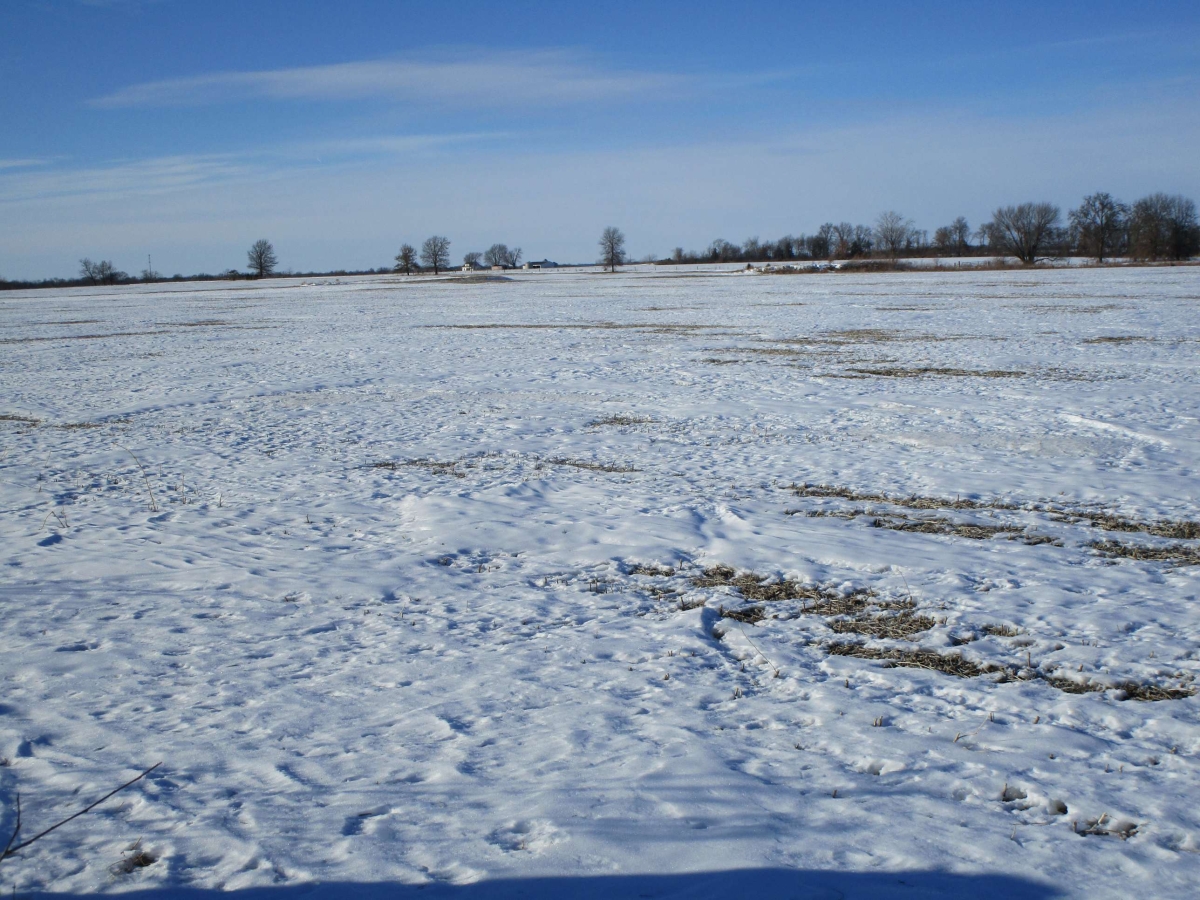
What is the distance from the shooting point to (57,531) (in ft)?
26.5

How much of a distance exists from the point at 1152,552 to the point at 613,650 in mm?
4837

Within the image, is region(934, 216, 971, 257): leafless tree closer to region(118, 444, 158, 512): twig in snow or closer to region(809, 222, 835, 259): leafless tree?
region(809, 222, 835, 259): leafless tree

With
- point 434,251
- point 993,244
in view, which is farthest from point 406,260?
point 993,244

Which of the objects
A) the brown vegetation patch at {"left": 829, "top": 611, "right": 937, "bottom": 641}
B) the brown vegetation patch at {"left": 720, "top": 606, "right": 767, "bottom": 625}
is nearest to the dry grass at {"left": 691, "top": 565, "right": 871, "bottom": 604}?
the brown vegetation patch at {"left": 720, "top": 606, "right": 767, "bottom": 625}

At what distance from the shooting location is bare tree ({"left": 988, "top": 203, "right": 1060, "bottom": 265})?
108 m

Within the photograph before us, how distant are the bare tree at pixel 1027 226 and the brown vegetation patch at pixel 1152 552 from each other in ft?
372

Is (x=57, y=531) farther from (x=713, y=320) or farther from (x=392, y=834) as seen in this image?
(x=713, y=320)

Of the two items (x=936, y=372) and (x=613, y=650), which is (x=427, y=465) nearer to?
(x=613, y=650)

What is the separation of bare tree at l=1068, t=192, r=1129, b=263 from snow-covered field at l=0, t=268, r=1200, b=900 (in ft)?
379

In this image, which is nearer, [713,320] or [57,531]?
[57,531]

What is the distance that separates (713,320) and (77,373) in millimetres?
21248

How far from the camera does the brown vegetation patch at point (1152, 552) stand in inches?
271

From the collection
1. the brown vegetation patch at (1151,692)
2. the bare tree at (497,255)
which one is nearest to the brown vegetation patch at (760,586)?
the brown vegetation patch at (1151,692)

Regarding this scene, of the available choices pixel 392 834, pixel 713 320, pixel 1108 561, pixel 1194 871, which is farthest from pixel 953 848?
pixel 713 320
